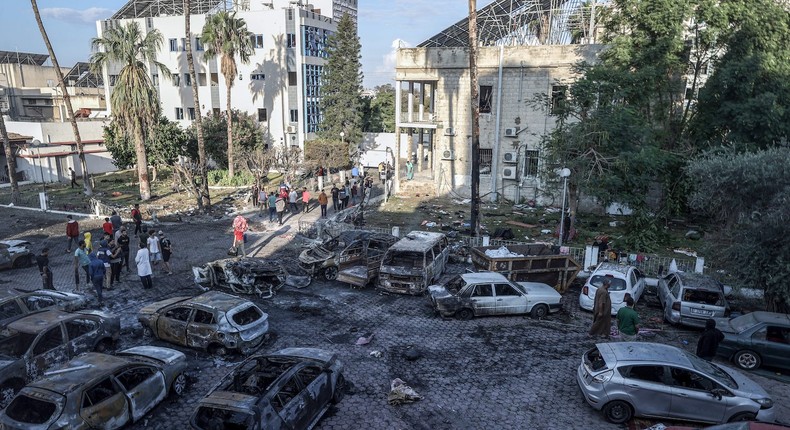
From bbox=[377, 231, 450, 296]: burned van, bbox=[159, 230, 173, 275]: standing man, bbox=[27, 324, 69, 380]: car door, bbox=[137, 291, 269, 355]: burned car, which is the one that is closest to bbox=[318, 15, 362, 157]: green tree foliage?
bbox=[159, 230, 173, 275]: standing man

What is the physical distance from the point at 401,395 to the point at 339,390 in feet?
3.85

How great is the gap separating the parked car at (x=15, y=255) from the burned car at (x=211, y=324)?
9.75 m

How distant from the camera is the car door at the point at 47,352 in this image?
9.76 m

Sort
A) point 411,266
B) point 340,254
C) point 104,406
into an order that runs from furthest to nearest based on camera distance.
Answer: point 340,254
point 411,266
point 104,406

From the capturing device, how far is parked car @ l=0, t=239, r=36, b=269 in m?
18.1

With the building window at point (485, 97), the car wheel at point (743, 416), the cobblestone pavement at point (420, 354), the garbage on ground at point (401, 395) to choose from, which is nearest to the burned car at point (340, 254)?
the cobblestone pavement at point (420, 354)

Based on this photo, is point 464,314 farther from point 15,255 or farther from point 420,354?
point 15,255

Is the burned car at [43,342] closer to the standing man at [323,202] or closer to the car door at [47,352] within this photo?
the car door at [47,352]

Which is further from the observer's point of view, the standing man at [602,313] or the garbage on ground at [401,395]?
the standing man at [602,313]

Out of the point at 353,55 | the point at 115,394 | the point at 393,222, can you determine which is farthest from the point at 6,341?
the point at 353,55

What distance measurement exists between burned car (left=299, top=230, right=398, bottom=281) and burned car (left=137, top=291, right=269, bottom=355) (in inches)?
202

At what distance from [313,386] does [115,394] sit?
3303 mm

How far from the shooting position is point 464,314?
14.0 metres

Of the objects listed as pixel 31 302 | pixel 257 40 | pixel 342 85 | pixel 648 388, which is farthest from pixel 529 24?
pixel 31 302
